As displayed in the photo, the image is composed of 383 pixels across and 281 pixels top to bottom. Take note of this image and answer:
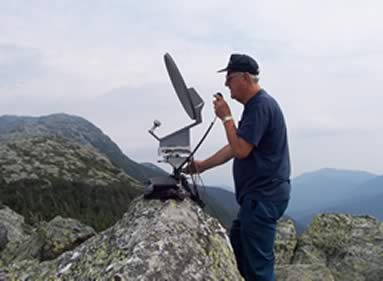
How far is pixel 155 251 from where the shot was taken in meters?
6.68

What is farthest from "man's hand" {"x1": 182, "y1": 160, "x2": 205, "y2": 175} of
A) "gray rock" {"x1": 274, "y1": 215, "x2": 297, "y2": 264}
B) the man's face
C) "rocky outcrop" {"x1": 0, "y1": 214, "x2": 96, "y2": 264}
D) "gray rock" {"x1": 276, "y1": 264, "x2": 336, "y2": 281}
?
"gray rock" {"x1": 274, "y1": 215, "x2": 297, "y2": 264}

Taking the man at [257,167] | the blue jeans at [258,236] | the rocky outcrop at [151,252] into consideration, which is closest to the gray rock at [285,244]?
the blue jeans at [258,236]

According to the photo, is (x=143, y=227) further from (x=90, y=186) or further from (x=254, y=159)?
(x=90, y=186)

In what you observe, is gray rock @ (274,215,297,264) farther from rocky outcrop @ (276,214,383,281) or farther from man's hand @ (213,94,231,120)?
man's hand @ (213,94,231,120)

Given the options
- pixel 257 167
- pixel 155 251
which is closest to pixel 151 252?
pixel 155 251

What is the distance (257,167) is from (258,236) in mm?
1060

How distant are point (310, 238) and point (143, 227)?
9396mm

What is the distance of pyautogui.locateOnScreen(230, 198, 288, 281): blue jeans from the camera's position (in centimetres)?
764

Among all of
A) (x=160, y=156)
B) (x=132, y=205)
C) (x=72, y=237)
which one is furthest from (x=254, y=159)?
(x=72, y=237)

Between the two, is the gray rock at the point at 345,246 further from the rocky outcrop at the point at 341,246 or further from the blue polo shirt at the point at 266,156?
the blue polo shirt at the point at 266,156

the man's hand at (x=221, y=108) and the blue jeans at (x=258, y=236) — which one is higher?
the man's hand at (x=221, y=108)

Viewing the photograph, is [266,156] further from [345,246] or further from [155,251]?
[345,246]

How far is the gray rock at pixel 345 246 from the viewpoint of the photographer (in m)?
13.7

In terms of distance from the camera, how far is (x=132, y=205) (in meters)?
8.20
